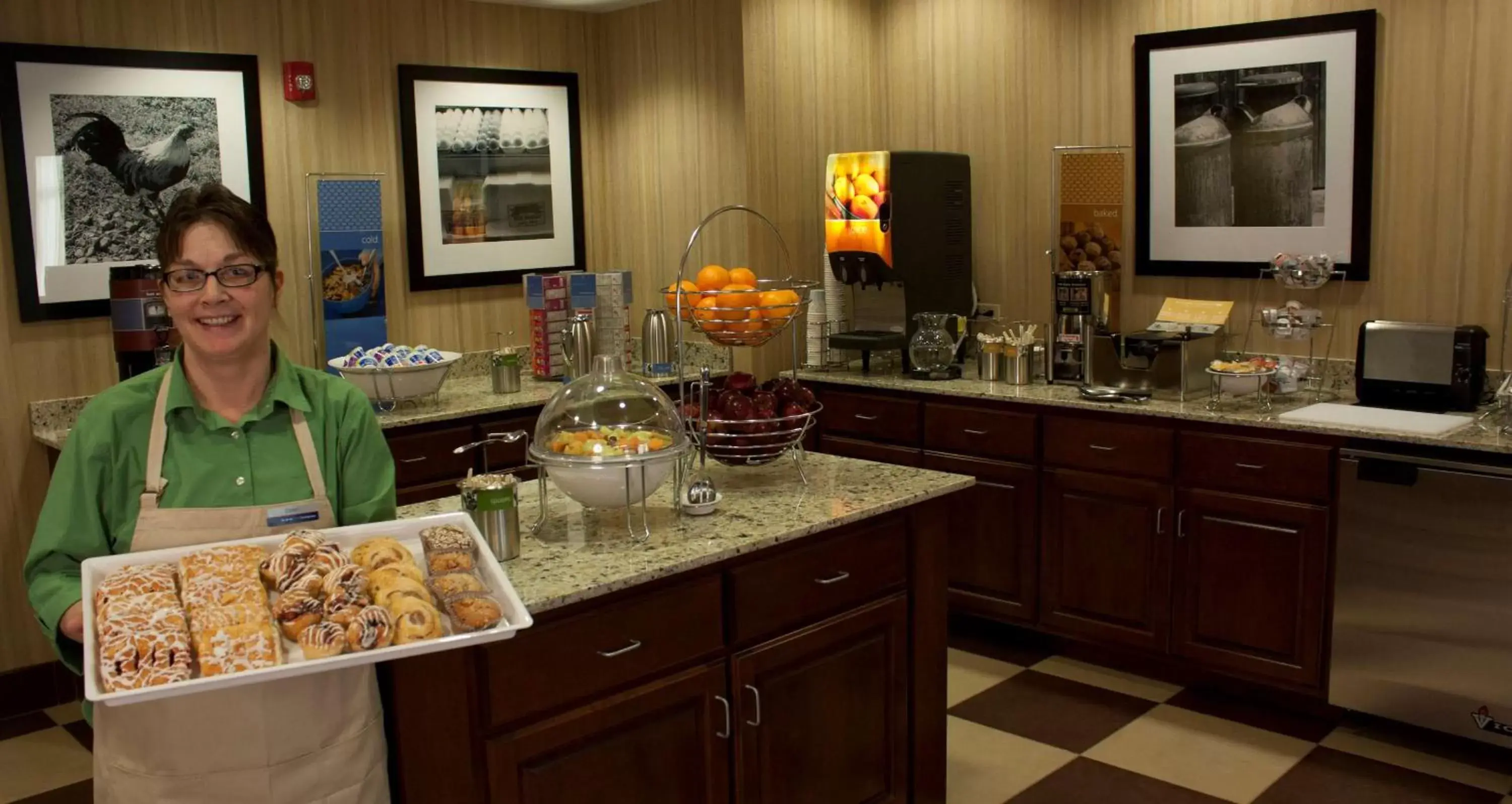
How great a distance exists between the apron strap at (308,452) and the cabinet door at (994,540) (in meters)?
2.71

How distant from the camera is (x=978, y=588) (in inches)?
178

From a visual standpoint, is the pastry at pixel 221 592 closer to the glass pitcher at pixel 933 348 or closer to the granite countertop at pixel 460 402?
the granite countertop at pixel 460 402

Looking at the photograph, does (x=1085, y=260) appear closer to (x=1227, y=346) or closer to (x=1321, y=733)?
(x=1227, y=346)

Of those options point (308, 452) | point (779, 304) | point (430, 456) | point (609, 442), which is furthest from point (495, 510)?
point (430, 456)

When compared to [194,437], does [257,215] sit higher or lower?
higher

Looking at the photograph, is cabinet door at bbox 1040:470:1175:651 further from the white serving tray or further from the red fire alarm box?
the red fire alarm box

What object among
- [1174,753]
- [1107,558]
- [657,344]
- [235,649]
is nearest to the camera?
[235,649]

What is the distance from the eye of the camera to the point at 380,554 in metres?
1.92

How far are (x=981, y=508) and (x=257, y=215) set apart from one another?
3.01m

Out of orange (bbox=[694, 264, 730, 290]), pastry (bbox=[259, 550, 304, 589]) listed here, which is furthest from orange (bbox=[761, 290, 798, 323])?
pastry (bbox=[259, 550, 304, 589])

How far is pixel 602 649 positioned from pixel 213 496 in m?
0.73

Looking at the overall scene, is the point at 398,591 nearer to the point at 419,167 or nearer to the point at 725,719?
the point at 725,719

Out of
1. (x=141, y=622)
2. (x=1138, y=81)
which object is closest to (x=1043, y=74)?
(x=1138, y=81)

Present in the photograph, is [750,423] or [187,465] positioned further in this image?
[750,423]
